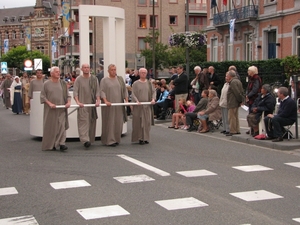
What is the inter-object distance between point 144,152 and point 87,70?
2.35 meters

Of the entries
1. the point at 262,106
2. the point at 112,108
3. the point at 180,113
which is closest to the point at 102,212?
the point at 112,108

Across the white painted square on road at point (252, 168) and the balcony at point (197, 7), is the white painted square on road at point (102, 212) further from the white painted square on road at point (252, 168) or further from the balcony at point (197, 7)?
the balcony at point (197, 7)

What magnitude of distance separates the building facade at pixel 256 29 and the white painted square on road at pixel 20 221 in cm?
2816

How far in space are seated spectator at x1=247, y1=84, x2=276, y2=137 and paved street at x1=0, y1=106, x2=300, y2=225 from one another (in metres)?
0.78

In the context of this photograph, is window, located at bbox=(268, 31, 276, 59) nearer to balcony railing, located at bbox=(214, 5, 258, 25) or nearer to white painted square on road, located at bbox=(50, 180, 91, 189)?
balcony railing, located at bbox=(214, 5, 258, 25)

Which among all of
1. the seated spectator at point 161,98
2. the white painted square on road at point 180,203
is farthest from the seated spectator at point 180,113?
the white painted square on road at point 180,203

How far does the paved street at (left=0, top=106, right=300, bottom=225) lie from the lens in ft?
22.9

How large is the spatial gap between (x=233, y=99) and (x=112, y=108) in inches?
142

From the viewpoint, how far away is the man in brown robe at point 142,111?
13805 mm

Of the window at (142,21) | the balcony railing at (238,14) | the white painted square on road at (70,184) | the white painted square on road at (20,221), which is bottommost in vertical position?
the white painted square on road at (70,184)

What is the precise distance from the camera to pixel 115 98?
13.5m

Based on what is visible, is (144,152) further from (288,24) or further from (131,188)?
(288,24)

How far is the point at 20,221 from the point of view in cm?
680

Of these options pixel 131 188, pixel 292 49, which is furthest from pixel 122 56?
pixel 292 49
